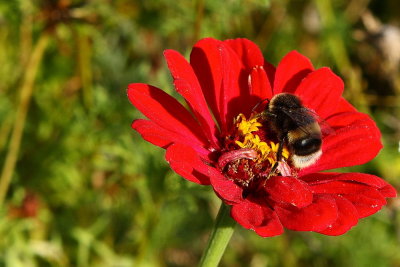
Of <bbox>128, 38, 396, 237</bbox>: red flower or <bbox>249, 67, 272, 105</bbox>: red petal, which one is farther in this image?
<bbox>249, 67, 272, 105</bbox>: red petal

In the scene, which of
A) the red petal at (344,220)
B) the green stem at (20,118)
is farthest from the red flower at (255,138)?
the green stem at (20,118)

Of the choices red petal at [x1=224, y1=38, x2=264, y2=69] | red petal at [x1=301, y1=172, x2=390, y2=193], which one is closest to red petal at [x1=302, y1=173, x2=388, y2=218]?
red petal at [x1=301, y1=172, x2=390, y2=193]

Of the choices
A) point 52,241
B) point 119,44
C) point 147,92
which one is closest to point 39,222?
point 52,241

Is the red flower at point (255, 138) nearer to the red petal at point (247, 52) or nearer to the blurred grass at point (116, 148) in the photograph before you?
the red petal at point (247, 52)

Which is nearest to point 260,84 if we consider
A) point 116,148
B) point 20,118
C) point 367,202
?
point 367,202

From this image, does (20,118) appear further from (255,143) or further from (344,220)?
(344,220)

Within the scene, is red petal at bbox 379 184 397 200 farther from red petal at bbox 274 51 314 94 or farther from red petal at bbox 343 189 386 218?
red petal at bbox 274 51 314 94
